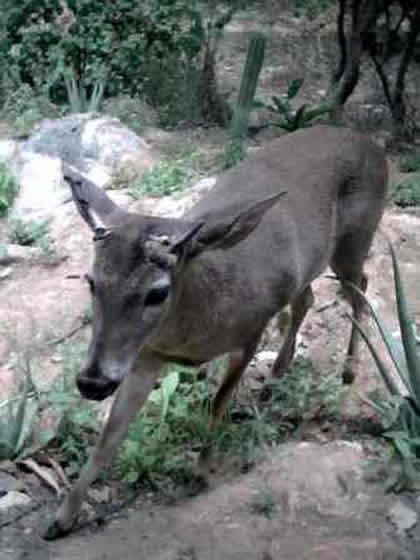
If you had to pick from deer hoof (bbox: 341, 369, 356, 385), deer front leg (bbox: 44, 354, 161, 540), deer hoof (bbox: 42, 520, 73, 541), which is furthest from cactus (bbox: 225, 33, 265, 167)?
deer hoof (bbox: 42, 520, 73, 541)

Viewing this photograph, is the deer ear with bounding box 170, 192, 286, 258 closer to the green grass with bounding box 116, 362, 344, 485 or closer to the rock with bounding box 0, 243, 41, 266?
the green grass with bounding box 116, 362, 344, 485

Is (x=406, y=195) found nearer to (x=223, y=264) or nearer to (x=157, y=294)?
(x=223, y=264)

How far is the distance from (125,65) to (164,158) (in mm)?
1806

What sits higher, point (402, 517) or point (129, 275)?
point (129, 275)

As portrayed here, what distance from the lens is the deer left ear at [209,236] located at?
345 cm

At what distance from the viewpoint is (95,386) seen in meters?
3.29

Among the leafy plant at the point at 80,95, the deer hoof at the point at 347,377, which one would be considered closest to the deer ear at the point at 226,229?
the deer hoof at the point at 347,377

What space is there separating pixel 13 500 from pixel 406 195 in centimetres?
387

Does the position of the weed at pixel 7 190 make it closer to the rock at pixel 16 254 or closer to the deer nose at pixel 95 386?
the rock at pixel 16 254

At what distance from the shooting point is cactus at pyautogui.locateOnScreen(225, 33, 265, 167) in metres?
7.46

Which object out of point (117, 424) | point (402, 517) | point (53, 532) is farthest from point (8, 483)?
point (402, 517)

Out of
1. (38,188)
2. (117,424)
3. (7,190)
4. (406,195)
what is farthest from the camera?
(38,188)

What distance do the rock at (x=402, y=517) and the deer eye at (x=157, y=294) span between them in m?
1.39

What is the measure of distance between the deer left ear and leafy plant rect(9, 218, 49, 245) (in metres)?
3.19
